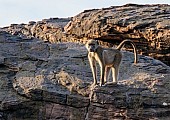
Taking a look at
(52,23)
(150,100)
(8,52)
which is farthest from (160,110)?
(52,23)

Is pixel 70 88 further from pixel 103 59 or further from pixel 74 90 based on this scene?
pixel 103 59

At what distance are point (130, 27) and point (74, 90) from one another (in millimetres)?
11971

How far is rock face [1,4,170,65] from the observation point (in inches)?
1223

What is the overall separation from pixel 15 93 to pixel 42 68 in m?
2.34

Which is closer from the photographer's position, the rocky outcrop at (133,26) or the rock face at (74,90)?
the rock face at (74,90)

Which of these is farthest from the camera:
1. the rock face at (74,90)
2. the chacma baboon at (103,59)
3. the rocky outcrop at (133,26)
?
the rocky outcrop at (133,26)

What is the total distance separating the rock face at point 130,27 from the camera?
31062 mm

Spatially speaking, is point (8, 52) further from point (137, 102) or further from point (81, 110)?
point (137, 102)

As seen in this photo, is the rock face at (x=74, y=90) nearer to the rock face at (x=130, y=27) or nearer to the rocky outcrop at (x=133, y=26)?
the rocky outcrop at (x=133, y=26)

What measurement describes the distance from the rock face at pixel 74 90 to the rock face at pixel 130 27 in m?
7.15

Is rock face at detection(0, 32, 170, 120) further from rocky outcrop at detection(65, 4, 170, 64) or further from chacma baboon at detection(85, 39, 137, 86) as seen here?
rocky outcrop at detection(65, 4, 170, 64)

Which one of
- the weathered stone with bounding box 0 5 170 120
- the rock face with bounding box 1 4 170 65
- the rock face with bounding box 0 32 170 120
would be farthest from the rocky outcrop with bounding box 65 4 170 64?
the rock face with bounding box 0 32 170 120

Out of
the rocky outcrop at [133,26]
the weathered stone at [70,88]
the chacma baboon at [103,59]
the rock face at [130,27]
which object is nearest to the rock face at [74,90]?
the weathered stone at [70,88]

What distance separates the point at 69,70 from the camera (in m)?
22.3
